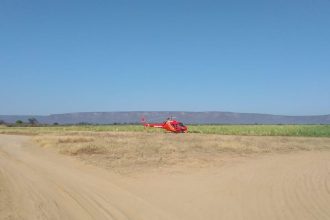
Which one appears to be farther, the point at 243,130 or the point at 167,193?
the point at 243,130

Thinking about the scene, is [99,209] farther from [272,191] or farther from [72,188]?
[272,191]

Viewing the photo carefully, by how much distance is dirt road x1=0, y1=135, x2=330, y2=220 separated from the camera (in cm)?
955

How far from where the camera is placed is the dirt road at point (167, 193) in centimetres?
955

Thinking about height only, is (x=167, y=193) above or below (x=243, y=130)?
below

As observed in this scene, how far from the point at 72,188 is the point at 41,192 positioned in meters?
0.94

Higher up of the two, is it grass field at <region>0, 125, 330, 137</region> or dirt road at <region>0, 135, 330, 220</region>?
grass field at <region>0, 125, 330, 137</region>

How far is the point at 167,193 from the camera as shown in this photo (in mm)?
11898

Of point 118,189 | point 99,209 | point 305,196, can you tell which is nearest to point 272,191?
A: point 305,196

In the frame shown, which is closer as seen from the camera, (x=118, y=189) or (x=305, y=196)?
(x=305, y=196)

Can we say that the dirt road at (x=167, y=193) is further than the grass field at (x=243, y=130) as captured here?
No

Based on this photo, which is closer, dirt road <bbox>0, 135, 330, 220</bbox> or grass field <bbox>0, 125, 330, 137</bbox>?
dirt road <bbox>0, 135, 330, 220</bbox>

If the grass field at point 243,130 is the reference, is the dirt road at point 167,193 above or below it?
below

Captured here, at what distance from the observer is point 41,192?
11.8 meters

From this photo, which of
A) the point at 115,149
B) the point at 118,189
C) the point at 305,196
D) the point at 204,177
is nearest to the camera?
the point at 305,196
